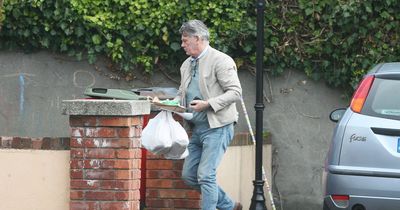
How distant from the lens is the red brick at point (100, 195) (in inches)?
286

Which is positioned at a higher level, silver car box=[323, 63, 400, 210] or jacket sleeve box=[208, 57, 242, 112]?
jacket sleeve box=[208, 57, 242, 112]

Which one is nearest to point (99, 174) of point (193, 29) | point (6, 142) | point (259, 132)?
point (6, 142)

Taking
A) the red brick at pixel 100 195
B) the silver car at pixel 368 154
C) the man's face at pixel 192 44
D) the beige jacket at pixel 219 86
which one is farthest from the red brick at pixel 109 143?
the silver car at pixel 368 154

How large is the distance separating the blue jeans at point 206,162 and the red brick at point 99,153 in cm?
95

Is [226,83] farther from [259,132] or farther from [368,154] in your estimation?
[259,132]

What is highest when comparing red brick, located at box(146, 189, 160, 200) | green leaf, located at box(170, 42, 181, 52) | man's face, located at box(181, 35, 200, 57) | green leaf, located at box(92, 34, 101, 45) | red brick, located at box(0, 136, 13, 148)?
green leaf, located at box(92, 34, 101, 45)

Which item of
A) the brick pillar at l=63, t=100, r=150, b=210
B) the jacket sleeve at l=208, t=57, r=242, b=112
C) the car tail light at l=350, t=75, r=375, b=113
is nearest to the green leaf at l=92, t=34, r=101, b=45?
the jacket sleeve at l=208, t=57, r=242, b=112

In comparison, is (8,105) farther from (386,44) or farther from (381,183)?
(381,183)

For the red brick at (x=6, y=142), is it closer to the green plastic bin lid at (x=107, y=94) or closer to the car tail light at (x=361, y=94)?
the green plastic bin lid at (x=107, y=94)

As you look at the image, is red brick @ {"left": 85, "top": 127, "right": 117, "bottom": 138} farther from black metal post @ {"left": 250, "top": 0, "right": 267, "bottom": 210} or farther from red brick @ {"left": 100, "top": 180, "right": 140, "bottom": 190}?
black metal post @ {"left": 250, "top": 0, "right": 267, "bottom": 210}

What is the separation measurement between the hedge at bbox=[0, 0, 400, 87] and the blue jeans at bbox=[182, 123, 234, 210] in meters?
2.76

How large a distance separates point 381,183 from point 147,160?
234cm

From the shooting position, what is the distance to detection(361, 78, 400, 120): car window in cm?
730

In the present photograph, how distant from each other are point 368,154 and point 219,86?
1.53 meters
